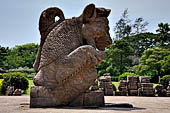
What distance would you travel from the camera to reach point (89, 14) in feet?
15.9

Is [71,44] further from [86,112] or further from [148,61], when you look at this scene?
[148,61]

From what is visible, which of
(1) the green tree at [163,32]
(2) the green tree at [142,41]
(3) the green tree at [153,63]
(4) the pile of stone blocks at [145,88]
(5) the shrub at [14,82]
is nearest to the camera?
(4) the pile of stone blocks at [145,88]

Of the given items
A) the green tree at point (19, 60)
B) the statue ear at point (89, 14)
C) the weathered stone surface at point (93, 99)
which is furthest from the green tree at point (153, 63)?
the green tree at point (19, 60)

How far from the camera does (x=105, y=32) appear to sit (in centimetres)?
505

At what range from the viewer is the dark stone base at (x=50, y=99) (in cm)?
414

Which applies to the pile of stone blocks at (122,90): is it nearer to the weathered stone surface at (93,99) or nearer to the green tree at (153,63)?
the weathered stone surface at (93,99)

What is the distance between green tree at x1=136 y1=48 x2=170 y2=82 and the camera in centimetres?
1920

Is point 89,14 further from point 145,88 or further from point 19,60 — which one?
point 19,60

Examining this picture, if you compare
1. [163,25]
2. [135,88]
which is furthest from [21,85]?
A: [163,25]

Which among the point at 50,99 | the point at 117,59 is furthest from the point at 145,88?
Answer: the point at 117,59

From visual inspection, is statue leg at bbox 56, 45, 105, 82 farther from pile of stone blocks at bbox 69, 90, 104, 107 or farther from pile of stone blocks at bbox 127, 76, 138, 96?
pile of stone blocks at bbox 127, 76, 138, 96

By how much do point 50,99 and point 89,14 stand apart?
2.20m

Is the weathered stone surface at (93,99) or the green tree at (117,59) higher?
the green tree at (117,59)

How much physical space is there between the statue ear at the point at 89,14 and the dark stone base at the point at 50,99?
1.73 metres
